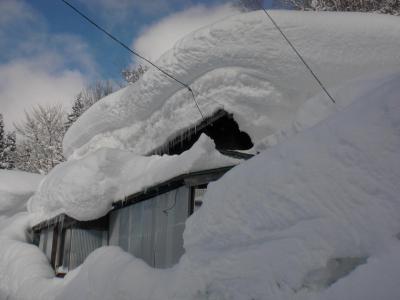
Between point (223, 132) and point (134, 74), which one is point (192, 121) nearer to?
point (223, 132)

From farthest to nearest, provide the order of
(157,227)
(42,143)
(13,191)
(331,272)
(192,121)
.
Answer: (42,143) < (13,191) < (192,121) < (157,227) < (331,272)

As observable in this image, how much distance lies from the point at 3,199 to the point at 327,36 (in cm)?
1400

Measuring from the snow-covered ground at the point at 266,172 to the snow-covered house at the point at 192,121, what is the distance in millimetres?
28

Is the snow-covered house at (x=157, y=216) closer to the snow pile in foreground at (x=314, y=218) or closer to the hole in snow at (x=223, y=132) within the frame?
the hole in snow at (x=223, y=132)

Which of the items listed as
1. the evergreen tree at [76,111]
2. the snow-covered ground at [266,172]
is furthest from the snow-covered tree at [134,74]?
the snow-covered ground at [266,172]

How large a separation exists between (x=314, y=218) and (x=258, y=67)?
4.90 m

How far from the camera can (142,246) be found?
757 cm

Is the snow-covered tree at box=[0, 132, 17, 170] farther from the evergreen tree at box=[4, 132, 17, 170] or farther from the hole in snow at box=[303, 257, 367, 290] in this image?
the hole in snow at box=[303, 257, 367, 290]

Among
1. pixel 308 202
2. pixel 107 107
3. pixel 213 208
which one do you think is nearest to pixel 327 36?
pixel 213 208

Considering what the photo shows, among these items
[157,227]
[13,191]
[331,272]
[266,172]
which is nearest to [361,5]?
[157,227]

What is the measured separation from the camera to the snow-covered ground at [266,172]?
2.12 meters

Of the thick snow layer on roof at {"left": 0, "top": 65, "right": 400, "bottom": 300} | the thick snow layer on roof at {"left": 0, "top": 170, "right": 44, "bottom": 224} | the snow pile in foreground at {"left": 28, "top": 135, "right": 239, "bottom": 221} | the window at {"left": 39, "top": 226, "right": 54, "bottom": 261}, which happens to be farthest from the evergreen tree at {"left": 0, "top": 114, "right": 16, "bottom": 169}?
the thick snow layer on roof at {"left": 0, "top": 65, "right": 400, "bottom": 300}

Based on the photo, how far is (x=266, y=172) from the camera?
2748 millimetres

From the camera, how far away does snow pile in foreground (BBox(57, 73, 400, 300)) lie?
79.0 inches
